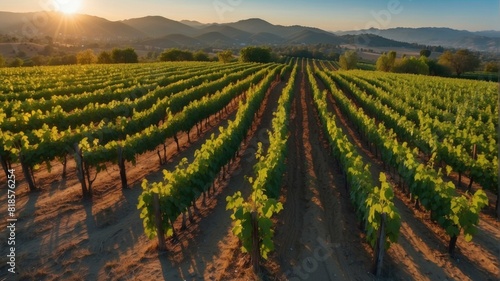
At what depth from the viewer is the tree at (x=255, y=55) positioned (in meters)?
86.9

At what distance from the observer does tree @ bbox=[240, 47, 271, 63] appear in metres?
86.9

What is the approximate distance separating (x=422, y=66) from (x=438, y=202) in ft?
242

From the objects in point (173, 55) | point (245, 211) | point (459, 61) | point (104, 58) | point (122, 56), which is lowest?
point (104, 58)

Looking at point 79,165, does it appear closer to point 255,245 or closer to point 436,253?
point 255,245

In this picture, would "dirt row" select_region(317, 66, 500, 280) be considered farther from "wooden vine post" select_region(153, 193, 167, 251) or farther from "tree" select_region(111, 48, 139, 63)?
"tree" select_region(111, 48, 139, 63)

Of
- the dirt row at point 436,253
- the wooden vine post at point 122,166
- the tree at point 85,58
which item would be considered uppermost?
the wooden vine post at point 122,166

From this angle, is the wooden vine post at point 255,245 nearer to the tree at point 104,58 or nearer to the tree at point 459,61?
the tree at point 104,58

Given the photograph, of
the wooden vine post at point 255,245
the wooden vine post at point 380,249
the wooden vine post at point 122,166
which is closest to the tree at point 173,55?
the wooden vine post at point 122,166

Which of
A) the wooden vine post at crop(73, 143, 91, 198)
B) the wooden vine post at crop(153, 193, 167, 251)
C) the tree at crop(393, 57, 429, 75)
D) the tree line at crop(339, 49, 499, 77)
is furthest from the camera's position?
the tree line at crop(339, 49, 499, 77)

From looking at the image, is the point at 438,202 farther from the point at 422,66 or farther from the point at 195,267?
the point at 422,66

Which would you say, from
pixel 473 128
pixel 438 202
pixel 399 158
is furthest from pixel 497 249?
pixel 473 128

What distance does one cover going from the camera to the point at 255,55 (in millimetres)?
86875

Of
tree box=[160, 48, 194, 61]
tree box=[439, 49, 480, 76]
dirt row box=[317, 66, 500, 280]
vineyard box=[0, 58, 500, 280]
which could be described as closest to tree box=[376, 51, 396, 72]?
tree box=[439, 49, 480, 76]

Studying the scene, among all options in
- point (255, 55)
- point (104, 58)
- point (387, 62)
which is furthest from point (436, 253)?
point (104, 58)
